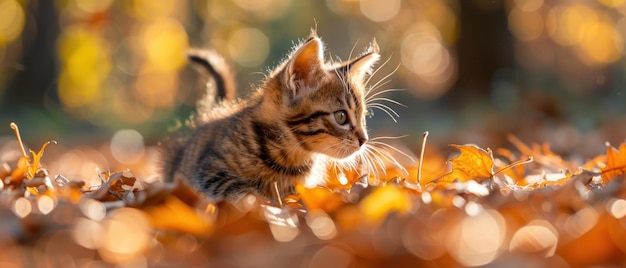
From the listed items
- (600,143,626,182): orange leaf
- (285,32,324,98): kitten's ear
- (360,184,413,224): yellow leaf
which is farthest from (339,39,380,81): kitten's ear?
(360,184,413,224): yellow leaf

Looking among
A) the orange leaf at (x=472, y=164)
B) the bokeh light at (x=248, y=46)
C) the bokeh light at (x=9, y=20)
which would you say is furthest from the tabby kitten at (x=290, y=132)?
the bokeh light at (x=248, y=46)

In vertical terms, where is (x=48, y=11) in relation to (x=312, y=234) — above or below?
below

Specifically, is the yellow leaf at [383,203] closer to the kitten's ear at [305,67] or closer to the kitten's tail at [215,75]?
the kitten's ear at [305,67]

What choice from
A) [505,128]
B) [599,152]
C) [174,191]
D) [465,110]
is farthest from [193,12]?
[174,191]

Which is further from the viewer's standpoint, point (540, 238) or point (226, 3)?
point (226, 3)

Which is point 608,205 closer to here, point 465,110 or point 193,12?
point 465,110

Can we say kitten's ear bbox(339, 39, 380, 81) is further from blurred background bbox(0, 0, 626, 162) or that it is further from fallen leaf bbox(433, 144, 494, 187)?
fallen leaf bbox(433, 144, 494, 187)
